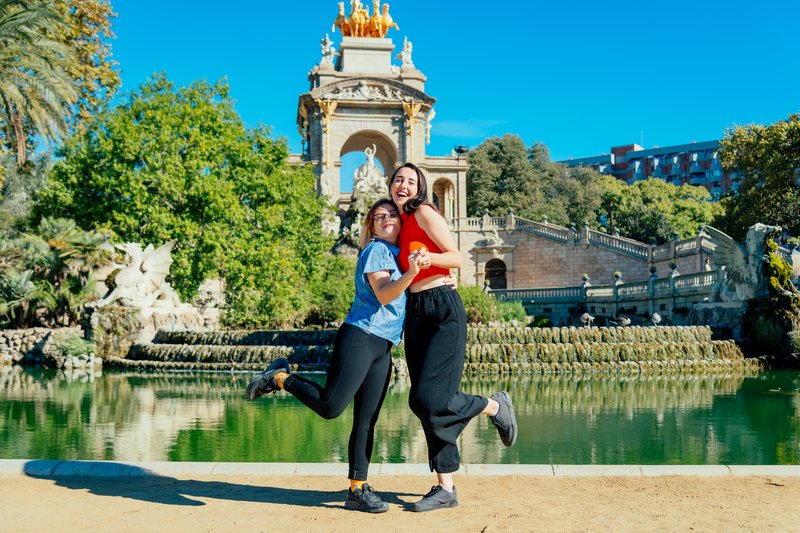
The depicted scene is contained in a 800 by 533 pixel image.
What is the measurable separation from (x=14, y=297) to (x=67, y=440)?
52.6 feet

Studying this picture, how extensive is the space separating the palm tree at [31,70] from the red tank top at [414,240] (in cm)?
1361

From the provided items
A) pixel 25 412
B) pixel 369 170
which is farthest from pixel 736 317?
pixel 369 170

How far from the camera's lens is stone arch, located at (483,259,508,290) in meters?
50.2

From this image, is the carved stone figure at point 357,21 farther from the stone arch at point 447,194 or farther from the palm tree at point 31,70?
the palm tree at point 31,70

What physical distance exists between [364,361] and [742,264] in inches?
713

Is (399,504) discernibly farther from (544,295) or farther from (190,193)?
(544,295)

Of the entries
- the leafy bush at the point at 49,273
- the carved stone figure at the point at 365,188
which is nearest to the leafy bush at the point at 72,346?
the leafy bush at the point at 49,273

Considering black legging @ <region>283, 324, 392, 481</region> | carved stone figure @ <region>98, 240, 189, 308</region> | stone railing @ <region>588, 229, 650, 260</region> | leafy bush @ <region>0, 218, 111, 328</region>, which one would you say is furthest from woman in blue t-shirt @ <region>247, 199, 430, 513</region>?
stone railing @ <region>588, 229, 650, 260</region>

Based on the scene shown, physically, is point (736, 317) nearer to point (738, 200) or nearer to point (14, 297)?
point (738, 200)

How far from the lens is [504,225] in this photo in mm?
48906

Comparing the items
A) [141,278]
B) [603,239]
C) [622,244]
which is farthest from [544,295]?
[141,278]

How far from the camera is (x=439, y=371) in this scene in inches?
193

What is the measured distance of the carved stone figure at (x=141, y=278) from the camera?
68.8 ft

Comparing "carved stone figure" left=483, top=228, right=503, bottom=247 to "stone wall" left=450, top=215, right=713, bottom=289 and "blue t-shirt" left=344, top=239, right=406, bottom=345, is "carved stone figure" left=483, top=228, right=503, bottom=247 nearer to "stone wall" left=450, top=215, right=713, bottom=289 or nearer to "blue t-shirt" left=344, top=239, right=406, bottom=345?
"stone wall" left=450, top=215, right=713, bottom=289
